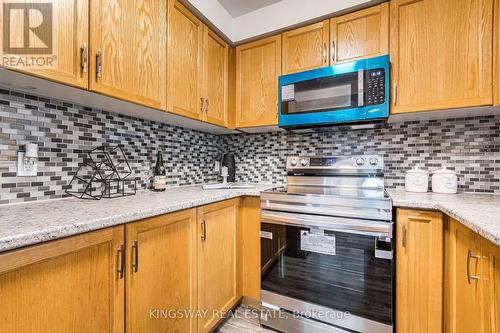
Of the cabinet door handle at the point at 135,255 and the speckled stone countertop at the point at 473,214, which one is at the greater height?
the speckled stone countertop at the point at 473,214

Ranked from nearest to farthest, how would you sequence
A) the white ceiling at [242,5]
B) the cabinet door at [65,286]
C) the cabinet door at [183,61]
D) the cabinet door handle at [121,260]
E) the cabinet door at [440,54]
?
1. the cabinet door at [65,286]
2. the cabinet door handle at [121,260]
3. the cabinet door at [440,54]
4. the cabinet door at [183,61]
5. the white ceiling at [242,5]

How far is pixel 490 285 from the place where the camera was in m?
0.78

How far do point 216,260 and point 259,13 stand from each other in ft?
6.47

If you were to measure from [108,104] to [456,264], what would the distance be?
199 centimetres

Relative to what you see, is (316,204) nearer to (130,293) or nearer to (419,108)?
(419,108)

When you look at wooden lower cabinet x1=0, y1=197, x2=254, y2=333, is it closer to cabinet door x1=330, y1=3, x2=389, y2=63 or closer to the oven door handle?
the oven door handle

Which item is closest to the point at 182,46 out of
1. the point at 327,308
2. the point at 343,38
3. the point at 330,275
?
the point at 343,38

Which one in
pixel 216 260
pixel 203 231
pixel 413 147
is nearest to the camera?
pixel 203 231

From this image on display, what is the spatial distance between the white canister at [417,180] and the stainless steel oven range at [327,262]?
0.22 metres

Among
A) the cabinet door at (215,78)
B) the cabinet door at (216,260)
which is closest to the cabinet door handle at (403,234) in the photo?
the cabinet door at (216,260)

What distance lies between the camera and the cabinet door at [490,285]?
29.0 inches

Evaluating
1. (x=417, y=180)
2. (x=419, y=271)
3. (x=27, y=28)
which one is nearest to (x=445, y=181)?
(x=417, y=180)

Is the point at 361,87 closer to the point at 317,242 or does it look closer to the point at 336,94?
the point at 336,94

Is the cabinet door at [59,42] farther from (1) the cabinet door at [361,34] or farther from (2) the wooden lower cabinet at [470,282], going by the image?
(2) the wooden lower cabinet at [470,282]
